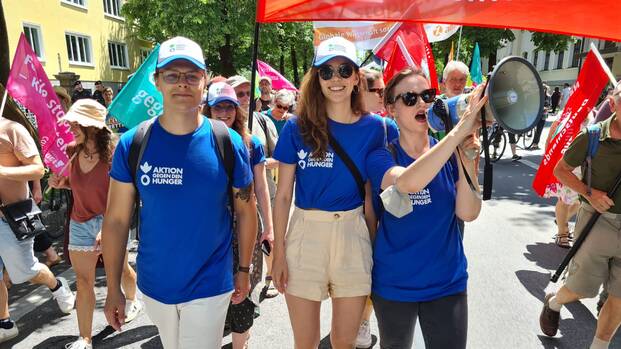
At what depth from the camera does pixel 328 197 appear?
2213 mm

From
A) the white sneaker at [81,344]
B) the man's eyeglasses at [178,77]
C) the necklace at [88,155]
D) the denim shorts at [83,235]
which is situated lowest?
the white sneaker at [81,344]

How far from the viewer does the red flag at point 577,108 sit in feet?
12.8

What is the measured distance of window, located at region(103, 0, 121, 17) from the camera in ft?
87.7

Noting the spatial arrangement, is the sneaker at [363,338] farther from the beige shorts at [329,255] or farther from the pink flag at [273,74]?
the pink flag at [273,74]

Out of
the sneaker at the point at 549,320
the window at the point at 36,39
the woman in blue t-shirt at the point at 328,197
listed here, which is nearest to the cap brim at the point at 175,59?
the woman in blue t-shirt at the point at 328,197

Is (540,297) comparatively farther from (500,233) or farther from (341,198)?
(341,198)

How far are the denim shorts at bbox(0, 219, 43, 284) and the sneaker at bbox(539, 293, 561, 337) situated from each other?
3.94 meters

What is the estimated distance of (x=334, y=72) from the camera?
2.23 m

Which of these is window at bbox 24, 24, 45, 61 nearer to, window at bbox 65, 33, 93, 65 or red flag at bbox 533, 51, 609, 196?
window at bbox 65, 33, 93, 65

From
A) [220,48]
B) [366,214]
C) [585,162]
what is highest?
[220,48]

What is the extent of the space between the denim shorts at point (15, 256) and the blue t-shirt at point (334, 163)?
239 cm

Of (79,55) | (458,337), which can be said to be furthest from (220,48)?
(458,337)

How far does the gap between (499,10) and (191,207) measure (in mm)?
1670

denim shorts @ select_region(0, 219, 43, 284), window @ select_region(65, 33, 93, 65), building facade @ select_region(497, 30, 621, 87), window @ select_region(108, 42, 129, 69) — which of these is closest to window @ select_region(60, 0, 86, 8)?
window @ select_region(65, 33, 93, 65)
